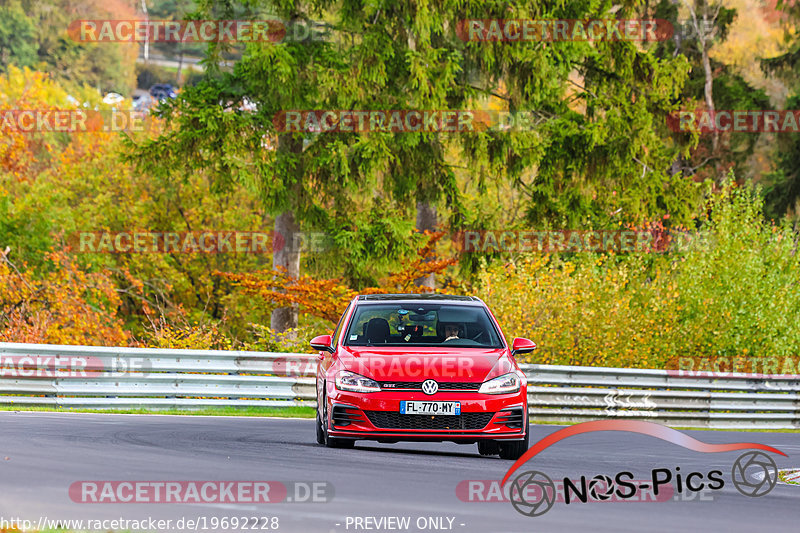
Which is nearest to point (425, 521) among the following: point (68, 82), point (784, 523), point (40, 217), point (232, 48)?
point (784, 523)

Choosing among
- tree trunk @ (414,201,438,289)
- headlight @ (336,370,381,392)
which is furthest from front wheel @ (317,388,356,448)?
tree trunk @ (414,201,438,289)

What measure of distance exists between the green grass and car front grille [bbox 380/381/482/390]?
6.65 metres

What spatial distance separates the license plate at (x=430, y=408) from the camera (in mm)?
11984

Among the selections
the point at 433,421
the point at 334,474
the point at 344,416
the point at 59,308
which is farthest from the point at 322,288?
the point at 334,474

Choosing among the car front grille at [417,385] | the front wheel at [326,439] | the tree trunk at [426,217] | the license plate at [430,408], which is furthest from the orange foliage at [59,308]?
the license plate at [430,408]

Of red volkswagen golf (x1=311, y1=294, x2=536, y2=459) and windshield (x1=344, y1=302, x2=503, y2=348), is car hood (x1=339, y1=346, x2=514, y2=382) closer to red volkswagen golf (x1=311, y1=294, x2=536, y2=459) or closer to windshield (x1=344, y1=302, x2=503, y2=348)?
red volkswagen golf (x1=311, y1=294, x2=536, y2=459)

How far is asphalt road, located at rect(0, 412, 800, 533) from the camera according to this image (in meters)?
8.21

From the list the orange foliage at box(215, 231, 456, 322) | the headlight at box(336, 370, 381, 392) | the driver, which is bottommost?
the orange foliage at box(215, 231, 456, 322)

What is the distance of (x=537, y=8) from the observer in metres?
34.2

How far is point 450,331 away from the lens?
527 inches

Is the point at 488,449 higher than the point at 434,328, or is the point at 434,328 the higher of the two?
the point at 434,328

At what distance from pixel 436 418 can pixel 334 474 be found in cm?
185

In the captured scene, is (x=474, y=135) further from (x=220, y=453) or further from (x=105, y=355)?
(x=220, y=453)

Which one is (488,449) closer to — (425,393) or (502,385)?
(502,385)
